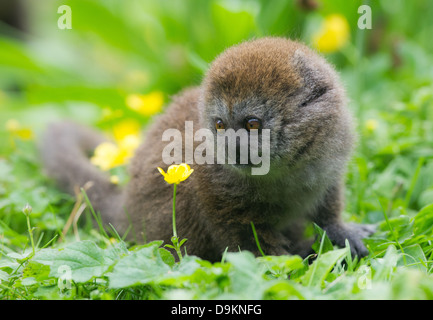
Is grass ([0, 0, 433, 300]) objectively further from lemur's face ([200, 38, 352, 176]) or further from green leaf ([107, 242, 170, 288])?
lemur's face ([200, 38, 352, 176])

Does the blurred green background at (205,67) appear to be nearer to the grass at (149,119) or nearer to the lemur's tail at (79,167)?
the grass at (149,119)

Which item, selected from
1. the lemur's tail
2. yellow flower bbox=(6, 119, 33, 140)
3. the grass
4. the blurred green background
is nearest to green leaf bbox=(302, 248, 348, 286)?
the grass

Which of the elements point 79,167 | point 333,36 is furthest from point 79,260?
point 333,36

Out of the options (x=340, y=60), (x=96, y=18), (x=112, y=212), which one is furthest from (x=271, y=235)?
(x=96, y=18)

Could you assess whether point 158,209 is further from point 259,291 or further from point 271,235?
point 259,291

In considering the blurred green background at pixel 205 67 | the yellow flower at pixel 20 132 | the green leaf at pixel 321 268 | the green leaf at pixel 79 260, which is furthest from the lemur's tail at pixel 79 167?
the green leaf at pixel 321 268
